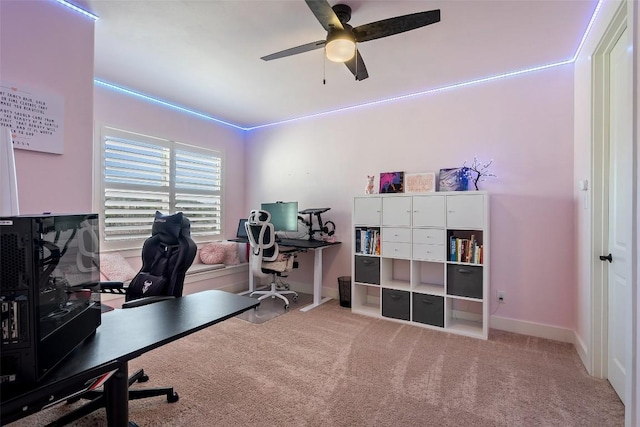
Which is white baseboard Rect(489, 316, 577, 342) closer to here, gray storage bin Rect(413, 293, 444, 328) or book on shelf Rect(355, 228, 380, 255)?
gray storage bin Rect(413, 293, 444, 328)

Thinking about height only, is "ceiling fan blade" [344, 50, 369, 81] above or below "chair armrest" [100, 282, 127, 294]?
above

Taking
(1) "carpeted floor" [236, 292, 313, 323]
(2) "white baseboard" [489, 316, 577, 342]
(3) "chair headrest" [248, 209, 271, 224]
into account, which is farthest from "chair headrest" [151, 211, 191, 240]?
(2) "white baseboard" [489, 316, 577, 342]

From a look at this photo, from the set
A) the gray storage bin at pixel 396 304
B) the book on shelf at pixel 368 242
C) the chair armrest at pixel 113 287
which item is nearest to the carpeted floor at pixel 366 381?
the gray storage bin at pixel 396 304

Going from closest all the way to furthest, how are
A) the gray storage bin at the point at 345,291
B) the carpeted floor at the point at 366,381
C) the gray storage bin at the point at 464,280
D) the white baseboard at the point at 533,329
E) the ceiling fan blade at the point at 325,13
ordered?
the ceiling fan blade at the point at 325,13
the carpeted floor at the point at 366,381
the white baseboard at the point at 533,329
the gray storage bin at the point at 464,280
the gray storage bin at the point at 345,291

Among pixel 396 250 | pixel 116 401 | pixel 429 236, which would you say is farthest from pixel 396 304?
pixel 116 401

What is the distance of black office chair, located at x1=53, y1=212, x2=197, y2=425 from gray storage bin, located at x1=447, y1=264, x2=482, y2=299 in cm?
257

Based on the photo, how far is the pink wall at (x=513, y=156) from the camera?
2.97 m

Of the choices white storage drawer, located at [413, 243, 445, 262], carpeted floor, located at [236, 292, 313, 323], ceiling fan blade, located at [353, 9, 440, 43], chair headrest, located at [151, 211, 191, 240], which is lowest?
carpeted floor, located at [236, 292, 313, 323]

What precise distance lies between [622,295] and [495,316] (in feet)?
4.67

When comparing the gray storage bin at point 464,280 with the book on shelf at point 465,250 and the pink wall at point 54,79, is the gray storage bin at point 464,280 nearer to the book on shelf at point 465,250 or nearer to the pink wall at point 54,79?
the book on shelf at point 465,250

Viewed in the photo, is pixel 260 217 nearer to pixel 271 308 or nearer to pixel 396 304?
pixel 271 308

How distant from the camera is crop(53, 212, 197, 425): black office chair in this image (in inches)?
78.0

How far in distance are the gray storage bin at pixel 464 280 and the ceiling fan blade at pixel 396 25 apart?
232 centimetres

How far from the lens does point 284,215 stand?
4445 millimetres
